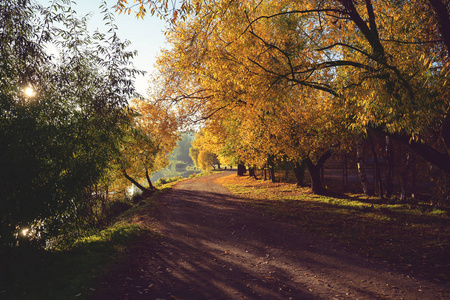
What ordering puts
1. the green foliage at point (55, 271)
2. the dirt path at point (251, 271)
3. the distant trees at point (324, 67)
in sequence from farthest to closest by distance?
1. the distant trees at point (324, 67)
2. the dirt path at point (251, 271)
3. the green foliage at point (55, 271)

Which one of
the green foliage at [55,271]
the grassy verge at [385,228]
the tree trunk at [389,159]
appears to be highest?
the tree trunk at [389,159]

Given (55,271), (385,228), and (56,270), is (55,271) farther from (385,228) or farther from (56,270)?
(385,228)

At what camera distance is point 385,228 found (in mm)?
10039

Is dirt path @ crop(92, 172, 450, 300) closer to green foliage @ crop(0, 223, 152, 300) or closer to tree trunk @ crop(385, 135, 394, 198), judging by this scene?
green foliage @ crop(0, 223, 152, 300)

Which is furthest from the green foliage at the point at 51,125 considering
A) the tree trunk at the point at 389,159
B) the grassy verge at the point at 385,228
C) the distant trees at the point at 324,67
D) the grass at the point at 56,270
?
the tree trunk at the point at 389,159

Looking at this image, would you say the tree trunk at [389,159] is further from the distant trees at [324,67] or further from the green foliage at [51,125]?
the green foliage at [51,125]

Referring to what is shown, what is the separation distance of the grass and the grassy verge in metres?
7.59

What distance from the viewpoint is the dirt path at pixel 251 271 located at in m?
5.61

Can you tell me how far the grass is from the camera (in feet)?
17.5

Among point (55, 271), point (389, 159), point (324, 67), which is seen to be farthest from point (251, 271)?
point (389, 159)

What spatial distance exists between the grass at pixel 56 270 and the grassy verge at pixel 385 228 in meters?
7.59

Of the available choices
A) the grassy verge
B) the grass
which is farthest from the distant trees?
the grass

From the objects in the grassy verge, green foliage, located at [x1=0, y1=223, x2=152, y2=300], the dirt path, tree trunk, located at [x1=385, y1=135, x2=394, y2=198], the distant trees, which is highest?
the distant trees

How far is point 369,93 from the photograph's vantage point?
7.12 metres
